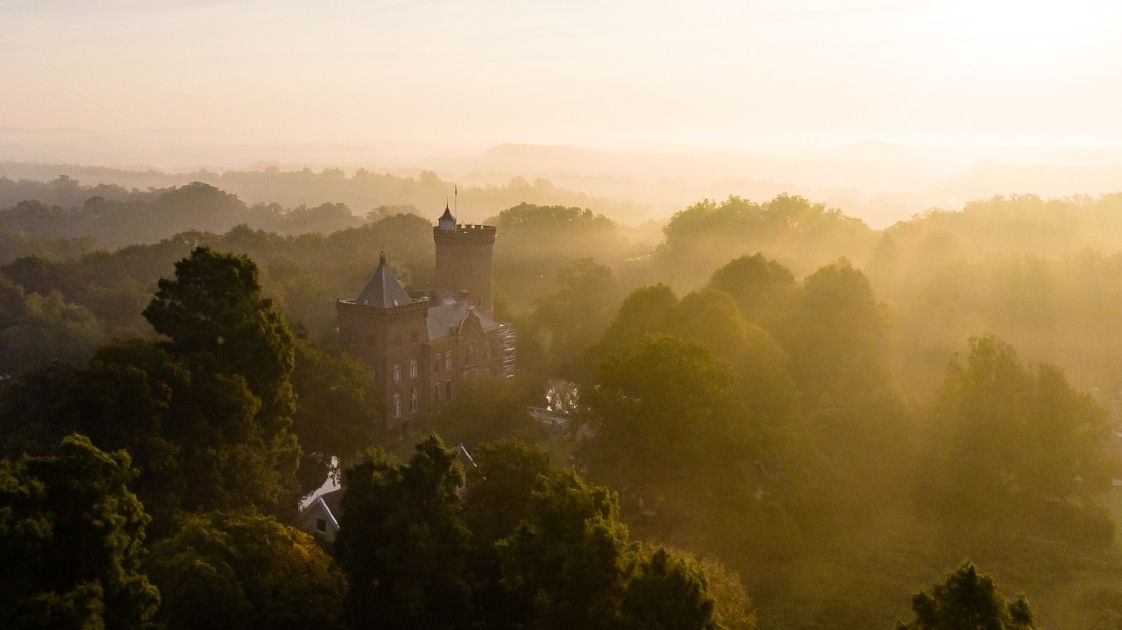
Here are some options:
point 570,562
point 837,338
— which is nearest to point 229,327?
point 570,562

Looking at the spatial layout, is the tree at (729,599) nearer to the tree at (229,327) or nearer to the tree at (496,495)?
the tree at (496,495)

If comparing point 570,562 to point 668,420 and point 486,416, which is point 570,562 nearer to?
point 668,420

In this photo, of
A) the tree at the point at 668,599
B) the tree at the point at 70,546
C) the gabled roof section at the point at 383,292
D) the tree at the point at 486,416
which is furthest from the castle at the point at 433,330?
the tree at the point at 668,599

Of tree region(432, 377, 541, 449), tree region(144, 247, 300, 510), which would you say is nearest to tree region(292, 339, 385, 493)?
tree region(432, 377, 541, 449)

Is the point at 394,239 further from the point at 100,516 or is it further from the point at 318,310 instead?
the point at 100,516

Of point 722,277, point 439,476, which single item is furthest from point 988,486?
point 439,476

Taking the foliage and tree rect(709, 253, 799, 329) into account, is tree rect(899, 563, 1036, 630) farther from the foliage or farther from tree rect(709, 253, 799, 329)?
the foliage
